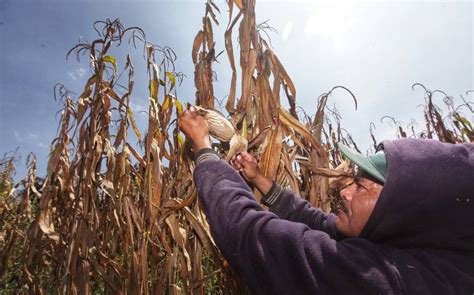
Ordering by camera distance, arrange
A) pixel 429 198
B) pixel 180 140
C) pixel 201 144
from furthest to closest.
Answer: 1. pixel 180 140
2. pixel 201 144
3. pixel 429 198

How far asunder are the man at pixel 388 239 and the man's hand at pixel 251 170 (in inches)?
9.8

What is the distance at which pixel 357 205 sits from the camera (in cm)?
90

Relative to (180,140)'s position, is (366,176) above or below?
below

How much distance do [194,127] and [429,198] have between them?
691mm

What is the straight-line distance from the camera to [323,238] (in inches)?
31.8

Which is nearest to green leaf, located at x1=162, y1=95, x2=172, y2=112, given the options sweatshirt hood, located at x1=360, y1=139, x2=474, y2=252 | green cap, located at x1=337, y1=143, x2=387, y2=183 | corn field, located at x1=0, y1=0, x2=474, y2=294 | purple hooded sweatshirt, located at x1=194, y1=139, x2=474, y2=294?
corn field, located at x1=0, y1=0, x2=474, y2=294

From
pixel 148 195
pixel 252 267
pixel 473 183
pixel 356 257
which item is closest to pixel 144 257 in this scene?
pixel 148 195

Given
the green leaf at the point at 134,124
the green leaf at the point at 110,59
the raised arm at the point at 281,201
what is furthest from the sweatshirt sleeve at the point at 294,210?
the green leaf at the point at 110,59

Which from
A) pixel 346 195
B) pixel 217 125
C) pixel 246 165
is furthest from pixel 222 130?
pixel 346 195

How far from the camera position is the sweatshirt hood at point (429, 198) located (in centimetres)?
76

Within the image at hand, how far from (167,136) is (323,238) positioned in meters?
0.73

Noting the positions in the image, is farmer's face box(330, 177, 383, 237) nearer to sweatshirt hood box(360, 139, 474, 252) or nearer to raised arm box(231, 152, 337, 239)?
sweatshirt hood box(360, 139, 474, 252)

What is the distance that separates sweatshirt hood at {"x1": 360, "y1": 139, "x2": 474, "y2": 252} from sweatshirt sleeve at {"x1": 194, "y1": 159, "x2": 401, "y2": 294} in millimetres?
101

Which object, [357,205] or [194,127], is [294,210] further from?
[194,127]
